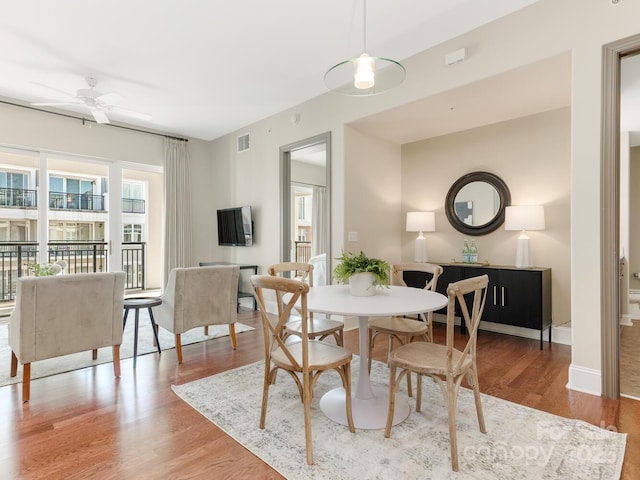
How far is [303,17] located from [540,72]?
199 cm

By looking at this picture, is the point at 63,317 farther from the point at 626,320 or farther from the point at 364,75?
the point at 626,320

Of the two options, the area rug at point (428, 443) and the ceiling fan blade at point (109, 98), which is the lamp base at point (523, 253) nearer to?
the area rug at point (428, 443)

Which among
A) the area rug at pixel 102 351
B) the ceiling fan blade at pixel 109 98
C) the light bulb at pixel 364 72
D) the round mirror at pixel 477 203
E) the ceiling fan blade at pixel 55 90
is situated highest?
the ceiling fan blade at pixel 55 90

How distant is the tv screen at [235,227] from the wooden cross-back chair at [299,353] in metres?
3.58

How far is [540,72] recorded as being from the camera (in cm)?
287

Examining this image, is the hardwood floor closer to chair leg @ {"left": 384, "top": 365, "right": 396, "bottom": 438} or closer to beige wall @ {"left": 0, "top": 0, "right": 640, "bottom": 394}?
beige wall @ {"left": 0, "top": 0, "right": 640, "bottom": 394}

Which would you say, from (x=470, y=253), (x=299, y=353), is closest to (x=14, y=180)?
(x=299, y=353)

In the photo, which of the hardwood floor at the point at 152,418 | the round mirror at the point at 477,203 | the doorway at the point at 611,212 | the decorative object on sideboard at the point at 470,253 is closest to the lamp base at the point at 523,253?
the round mirror at the point at 477,203

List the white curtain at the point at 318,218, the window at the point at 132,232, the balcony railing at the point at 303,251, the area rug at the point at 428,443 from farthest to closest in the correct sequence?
the balcony railing at the point at 303,251
the white curtain at the point at 318,218
the window at the point at 132,232
the area rug at the point at 428,443

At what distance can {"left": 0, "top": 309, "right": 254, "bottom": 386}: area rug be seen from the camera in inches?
114

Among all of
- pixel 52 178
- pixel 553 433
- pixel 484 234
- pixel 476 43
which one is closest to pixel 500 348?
pixel 484 234

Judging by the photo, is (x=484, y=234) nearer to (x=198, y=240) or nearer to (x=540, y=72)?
(x=540, y=72)

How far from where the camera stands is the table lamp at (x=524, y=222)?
362 centimetres

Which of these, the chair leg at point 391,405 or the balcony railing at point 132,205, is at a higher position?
the balcony railing at point 132,205
